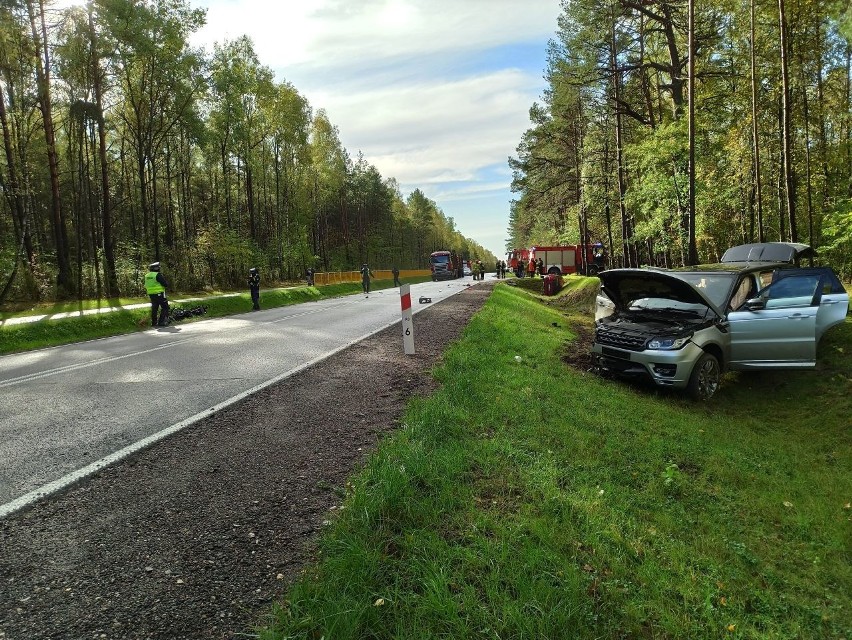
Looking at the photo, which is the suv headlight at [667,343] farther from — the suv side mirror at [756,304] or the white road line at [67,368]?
the white road line at [67,368]

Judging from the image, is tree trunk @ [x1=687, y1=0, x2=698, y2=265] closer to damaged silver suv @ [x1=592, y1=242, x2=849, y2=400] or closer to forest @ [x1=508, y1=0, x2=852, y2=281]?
forest @ [x1=508, y1=0, x2=852, y2=281]

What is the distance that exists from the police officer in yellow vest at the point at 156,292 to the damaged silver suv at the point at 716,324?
42.4 ft

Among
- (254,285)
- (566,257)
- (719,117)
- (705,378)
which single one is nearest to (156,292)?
(254,285)

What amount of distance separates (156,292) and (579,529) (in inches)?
590

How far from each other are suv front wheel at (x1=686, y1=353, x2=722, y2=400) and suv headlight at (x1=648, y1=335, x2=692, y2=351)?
1.34ft

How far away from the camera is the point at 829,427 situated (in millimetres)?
6430

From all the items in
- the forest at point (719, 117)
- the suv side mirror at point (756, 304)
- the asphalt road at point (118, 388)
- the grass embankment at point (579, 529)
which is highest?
the forest at point (719, 117)

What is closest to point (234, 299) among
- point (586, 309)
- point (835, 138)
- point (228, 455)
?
point (586, 309)

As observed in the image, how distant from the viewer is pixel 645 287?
8.75 metres

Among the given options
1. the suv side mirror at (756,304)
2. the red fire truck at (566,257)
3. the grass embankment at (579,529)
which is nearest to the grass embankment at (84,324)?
the grass embankment at (579,529)

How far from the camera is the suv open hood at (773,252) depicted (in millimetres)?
10503

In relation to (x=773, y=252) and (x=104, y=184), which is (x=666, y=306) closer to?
(x=773, y=252)

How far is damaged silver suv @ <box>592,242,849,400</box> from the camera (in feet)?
23.6

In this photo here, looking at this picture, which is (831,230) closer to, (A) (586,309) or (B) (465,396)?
(A) (586,309)
